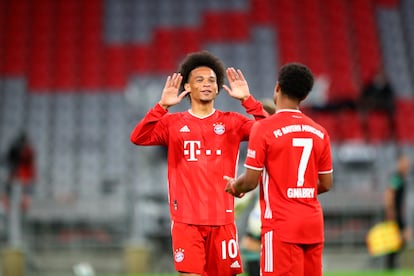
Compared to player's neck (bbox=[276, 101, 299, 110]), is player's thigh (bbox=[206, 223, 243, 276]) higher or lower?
lower

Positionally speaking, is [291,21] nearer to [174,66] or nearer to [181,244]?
[174,66]

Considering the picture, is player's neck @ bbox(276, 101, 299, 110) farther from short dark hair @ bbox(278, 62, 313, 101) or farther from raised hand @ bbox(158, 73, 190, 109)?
raised hand @ bbox(158, 73, 190, 109)

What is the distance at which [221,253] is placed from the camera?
238 inches

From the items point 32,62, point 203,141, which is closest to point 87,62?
point 32,62

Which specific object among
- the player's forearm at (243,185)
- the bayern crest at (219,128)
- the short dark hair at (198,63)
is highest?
the short dark hair at (198,63)

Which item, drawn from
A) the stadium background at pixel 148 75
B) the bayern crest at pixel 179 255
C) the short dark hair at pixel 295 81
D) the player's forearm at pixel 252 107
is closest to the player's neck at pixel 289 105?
the short dark hair at pixel 295 81

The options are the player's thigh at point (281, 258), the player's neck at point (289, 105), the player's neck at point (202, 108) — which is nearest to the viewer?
the player's thigh at point (281, 258)

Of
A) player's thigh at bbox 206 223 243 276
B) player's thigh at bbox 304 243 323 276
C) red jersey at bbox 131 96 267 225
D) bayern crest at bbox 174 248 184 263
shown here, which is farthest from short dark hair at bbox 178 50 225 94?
player's thigh at bbox 304 243 323 276

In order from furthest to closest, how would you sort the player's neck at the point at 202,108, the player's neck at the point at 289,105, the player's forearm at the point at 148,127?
the player's neck at the point at 202,108
the player's forearm at the point at 148,127
the player's neck at the point at 289,105

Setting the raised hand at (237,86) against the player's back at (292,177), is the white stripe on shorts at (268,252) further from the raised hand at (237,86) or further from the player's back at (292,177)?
the raised hand at (237,86)

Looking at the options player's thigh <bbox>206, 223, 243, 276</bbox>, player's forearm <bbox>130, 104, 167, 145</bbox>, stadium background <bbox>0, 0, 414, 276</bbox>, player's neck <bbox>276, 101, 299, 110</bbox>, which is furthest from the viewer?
stadium background <bbox>0, 0, 414, 276</bbox>

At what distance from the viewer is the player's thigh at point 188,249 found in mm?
5914

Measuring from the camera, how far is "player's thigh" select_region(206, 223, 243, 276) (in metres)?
6.06

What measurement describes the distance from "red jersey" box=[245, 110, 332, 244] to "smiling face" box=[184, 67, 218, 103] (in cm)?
95
